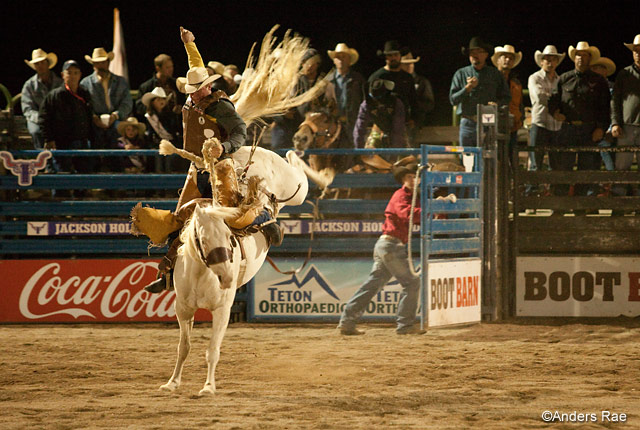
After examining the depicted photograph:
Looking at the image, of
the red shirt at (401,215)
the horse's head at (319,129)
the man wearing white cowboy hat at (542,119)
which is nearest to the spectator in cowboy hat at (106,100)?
the horse's head at (319,129)

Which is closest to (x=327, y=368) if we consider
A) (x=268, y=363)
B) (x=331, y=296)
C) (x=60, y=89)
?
(x=268, y=363)

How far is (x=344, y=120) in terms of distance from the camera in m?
10.5

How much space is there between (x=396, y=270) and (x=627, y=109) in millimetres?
3384

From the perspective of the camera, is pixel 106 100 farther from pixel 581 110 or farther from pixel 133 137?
pixel 581 110

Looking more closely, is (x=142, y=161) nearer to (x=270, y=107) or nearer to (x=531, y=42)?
(x=270, y=107)

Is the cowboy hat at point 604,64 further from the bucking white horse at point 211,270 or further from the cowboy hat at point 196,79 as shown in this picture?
the cowboy hat at point 196,79

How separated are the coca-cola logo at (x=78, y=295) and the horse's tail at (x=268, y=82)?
3.35m

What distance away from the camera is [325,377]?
6855 mm

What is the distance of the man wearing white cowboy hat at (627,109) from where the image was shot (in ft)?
33.3

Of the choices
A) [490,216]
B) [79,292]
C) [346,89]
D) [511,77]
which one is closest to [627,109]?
[511,77]

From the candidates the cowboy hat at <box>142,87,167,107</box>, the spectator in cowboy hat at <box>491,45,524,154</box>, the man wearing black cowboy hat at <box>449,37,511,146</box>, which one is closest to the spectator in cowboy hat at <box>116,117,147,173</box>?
the cowboy hat at <box>142,87,167,107</box>

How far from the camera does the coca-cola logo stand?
9.98m

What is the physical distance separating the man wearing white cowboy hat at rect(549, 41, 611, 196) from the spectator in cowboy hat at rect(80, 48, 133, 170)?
16.9 feet

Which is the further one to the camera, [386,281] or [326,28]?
[326,28]
